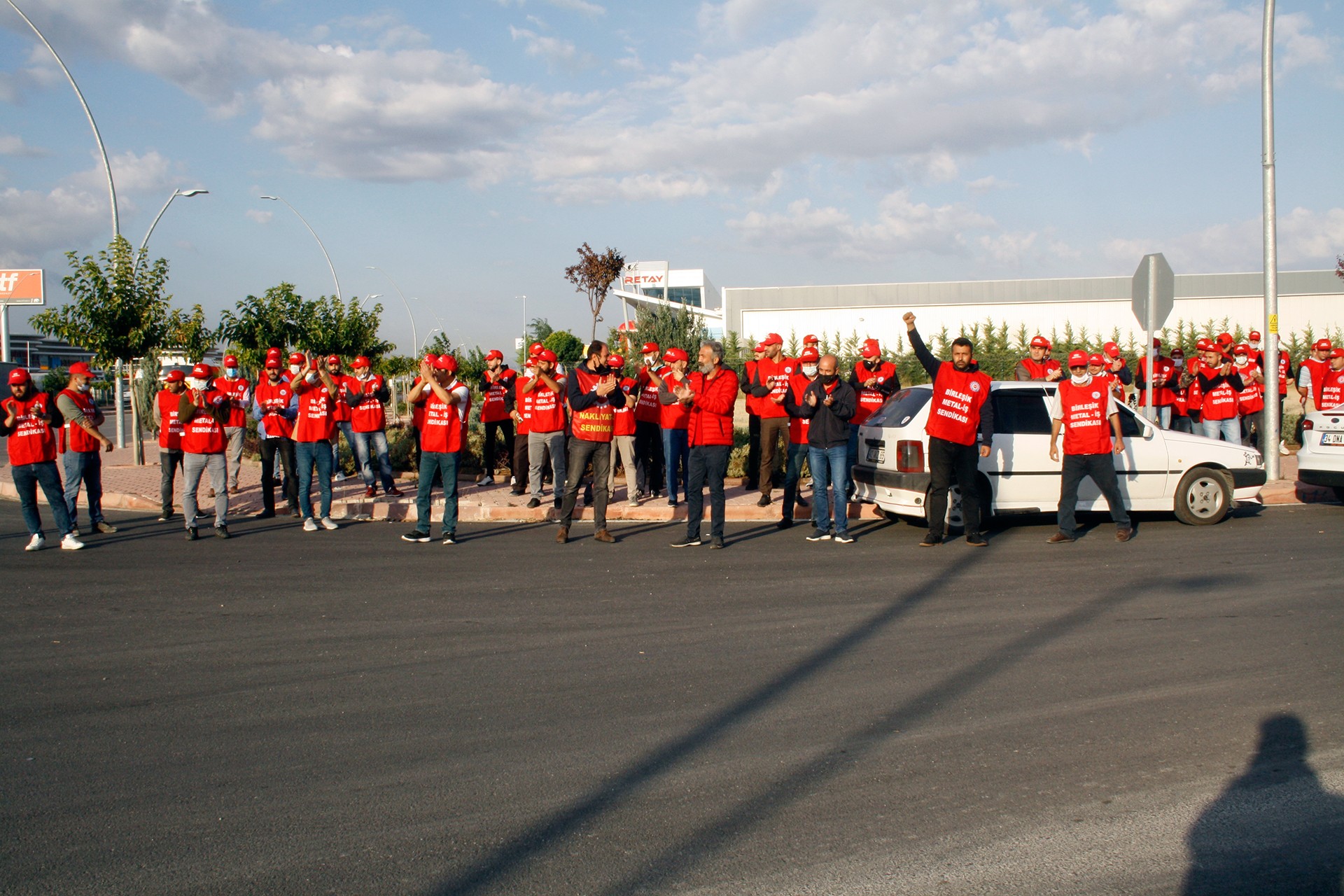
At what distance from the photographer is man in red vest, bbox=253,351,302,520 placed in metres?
12.0

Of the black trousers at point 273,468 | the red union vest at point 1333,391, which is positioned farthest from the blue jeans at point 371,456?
the red union vest at point 1333,391

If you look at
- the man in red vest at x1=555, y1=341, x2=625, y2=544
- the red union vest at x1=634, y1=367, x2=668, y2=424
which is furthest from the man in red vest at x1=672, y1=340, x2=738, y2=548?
the red union vest at x1=634, y1=367, x2=668, y2=424

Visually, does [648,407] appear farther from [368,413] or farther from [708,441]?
[368,413]

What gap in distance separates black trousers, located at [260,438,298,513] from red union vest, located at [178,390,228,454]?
1.34m

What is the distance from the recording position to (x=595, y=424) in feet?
32.7

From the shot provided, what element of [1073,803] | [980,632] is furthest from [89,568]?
[1073,803]

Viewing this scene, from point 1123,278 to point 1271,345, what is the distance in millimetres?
39797

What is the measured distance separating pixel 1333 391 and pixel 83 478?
636 inches

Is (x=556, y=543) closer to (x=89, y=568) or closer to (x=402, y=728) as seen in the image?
(x=89, y=568)

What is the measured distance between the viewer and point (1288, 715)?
15.4 ft

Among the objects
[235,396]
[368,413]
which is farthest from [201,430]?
[368,413]

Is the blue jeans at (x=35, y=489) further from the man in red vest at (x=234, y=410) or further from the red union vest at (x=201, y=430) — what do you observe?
the man in red vest at (x=234, y=410)

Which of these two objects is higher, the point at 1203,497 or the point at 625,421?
the point at 625,421

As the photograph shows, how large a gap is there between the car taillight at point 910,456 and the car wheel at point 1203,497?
3022 mm
